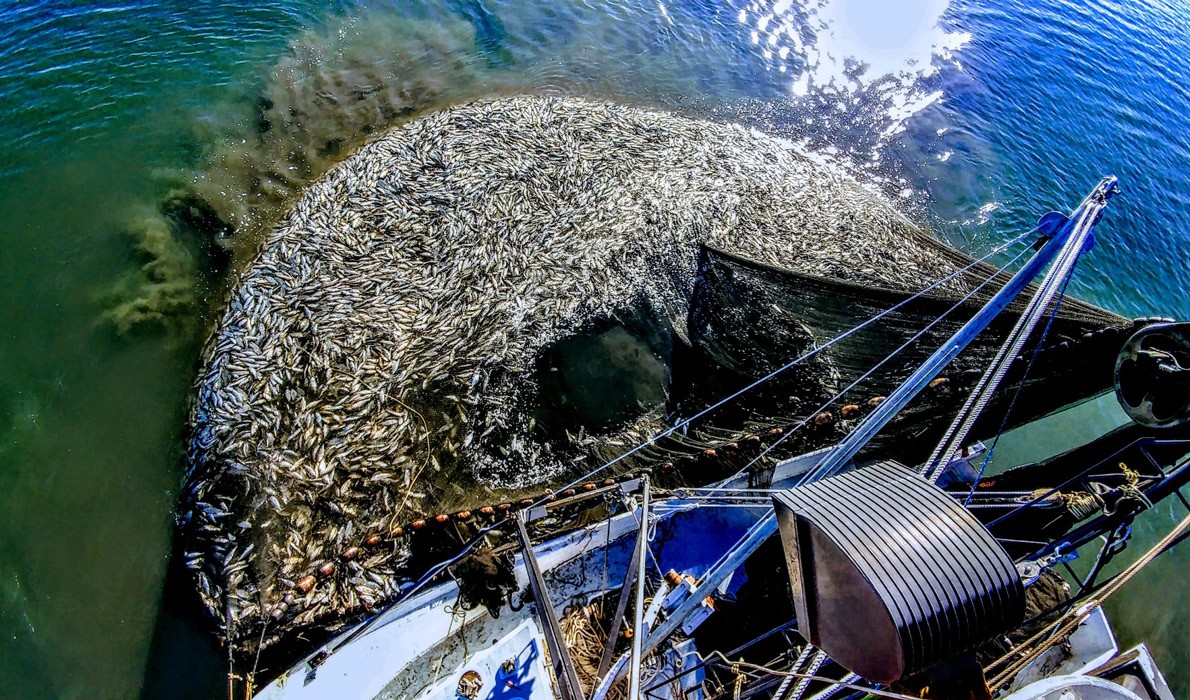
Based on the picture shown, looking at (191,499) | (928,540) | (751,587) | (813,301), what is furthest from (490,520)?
(813,301)

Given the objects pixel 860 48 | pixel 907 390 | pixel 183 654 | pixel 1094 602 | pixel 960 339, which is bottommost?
pixel 183 654

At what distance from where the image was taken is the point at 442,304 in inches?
374

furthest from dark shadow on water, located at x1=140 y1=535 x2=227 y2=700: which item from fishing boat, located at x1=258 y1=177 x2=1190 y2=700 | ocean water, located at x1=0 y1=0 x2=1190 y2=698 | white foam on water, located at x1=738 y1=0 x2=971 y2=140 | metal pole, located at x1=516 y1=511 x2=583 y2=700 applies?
white foam on water, located at x1=738 y1=0 x2=971 y2=140

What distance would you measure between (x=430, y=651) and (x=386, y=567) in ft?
5.07

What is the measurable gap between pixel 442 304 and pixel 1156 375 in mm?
8579

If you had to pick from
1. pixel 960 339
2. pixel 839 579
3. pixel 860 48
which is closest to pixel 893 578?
pixel 839 579

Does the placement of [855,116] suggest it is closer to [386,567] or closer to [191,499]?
[386,567]

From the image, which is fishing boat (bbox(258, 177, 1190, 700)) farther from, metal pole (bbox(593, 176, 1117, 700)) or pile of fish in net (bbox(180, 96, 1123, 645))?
pile of fish in net (bbox(180, 96, 1123, 645))

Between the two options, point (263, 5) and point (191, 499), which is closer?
point (191, 499)

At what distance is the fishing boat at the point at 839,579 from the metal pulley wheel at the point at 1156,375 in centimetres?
2

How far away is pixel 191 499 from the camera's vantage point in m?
7.39

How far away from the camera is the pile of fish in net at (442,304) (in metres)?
7.23

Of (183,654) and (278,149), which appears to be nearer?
(183,654)

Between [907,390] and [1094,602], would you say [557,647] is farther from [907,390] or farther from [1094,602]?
[1094,602]
